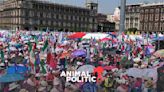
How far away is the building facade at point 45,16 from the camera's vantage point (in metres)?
113

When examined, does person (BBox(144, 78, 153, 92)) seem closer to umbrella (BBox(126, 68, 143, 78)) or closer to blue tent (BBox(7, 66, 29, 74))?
umbrella (BBox(126, 68, 143, 78))

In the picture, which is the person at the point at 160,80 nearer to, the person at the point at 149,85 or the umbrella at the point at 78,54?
the person at the point at 149,85

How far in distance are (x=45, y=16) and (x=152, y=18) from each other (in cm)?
3371

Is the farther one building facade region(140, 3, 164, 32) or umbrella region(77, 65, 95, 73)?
building facade region(140, 3, 164, 32)

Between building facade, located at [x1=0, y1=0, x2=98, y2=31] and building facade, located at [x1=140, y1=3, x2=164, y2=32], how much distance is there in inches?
1072

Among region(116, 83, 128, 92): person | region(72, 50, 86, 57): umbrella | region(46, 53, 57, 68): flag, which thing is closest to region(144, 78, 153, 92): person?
region(116, 83, 128, 92): person

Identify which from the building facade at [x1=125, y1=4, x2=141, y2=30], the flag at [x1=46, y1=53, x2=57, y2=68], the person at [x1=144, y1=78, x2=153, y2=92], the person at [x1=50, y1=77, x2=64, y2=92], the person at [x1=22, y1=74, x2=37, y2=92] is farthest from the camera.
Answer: the building facade at [x1=125, y1=4, x2=141, y2=30]

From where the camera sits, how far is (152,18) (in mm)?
101812

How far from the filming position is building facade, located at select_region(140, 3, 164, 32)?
99.0 metres

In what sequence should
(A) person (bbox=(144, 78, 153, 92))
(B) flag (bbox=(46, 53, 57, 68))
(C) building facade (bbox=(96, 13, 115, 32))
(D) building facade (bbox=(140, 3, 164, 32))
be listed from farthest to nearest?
(C) building facade (bbox=(96, 13, 115, 32)) → (D) building facade (bbox=(140, 3, 164, 32)) → (B) flag (bbox=(46, 53, 57, 68)) → (A) person (bbox=(144, 78, 153, 92))

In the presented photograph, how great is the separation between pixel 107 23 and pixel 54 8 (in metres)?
27.0

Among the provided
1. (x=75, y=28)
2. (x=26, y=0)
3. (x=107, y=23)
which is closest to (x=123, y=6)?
(x=26, y=0)

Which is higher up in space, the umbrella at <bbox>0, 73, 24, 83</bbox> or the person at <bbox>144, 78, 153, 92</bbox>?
the umbrella at <bbox>0, 73, 24, 83</bbox>

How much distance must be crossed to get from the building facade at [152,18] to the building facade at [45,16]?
27241 mm
